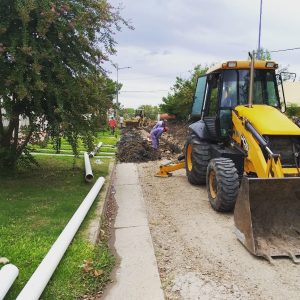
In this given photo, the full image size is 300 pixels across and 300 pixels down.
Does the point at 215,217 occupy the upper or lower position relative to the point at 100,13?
lower

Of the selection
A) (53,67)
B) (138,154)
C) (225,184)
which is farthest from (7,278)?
(138,154)

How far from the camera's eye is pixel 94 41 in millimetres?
11266

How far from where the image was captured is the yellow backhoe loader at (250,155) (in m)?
6.77

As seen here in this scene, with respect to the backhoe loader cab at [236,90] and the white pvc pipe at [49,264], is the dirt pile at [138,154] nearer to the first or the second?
the backhoe loader cab at [236,90]

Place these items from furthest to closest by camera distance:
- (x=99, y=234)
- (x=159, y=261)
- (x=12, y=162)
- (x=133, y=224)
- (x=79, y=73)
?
(x=12, y=162), (x=79, y=73), (x=133, y=224), (x=99, y=234), (x=159, y=261)

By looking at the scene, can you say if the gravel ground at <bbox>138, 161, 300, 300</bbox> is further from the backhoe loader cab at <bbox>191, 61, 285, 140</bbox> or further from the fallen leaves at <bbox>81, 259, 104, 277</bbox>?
the backhoe loader cab at <bbox>191, 61, 285, 140</bbox>

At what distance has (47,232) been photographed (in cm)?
696

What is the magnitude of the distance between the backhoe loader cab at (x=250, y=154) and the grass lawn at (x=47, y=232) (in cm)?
217

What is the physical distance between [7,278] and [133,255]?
216 cm

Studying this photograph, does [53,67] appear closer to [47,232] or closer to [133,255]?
[47,232]

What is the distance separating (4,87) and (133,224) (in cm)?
398

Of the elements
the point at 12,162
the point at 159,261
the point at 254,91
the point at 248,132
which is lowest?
the point at 159,261

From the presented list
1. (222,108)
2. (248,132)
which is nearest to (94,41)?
(222,108)

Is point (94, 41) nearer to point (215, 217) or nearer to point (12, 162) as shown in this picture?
point (12, 162)
